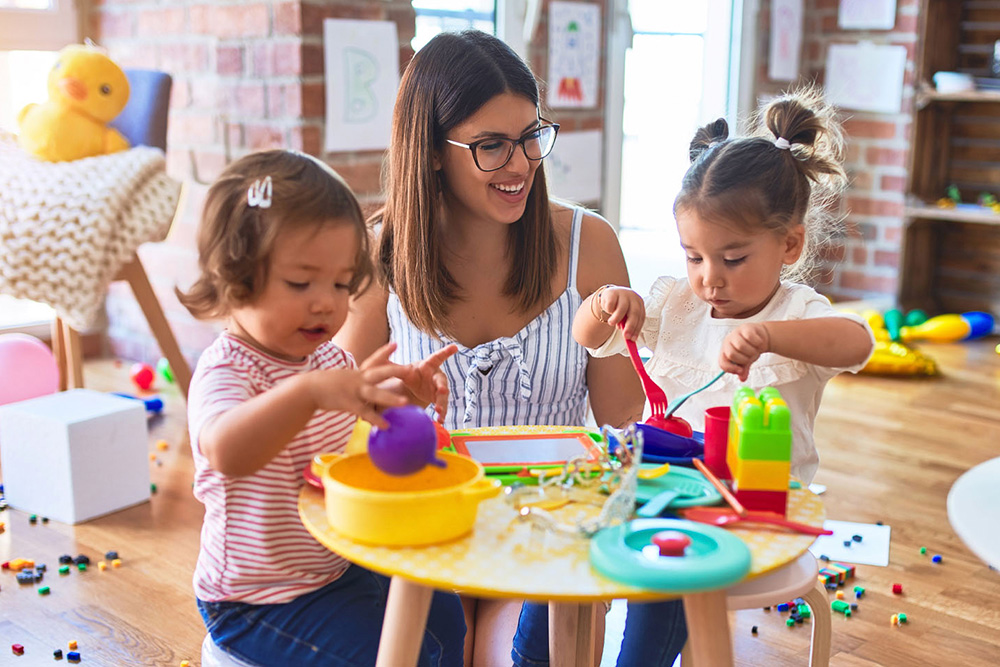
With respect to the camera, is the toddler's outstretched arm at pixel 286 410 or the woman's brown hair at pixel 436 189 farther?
the woman's brown hair at pixel 436 189

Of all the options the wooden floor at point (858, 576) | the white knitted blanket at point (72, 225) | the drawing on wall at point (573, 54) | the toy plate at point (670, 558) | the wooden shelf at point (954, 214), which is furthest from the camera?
the wooden shelf at point (954, 214)

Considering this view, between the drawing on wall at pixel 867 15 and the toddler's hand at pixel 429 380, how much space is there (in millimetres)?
3413

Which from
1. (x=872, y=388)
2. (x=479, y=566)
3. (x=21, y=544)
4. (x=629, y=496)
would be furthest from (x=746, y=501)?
(x=872, y=388)

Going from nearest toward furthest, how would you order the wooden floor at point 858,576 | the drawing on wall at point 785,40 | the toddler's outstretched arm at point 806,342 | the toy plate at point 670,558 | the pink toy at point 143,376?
the toy plate at point 670,558, the toddler's outstretched arm at point 806,342, the wooden floor at point 858,576, the pink toy at point 143,376, the drawing on wall at point 785,40

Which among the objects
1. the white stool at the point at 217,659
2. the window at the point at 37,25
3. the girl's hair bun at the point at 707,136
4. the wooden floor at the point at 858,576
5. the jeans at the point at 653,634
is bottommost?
the wooden floor at the point at 858,576

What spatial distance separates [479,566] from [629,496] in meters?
0.17

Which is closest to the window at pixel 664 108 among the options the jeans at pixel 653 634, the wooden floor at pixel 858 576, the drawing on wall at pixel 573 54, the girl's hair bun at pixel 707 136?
the drawing on wall at pixel 573 54

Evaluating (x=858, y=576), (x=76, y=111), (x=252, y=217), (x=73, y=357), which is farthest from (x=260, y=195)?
(x=73, y=357)

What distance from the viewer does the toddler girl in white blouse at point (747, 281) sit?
132 cm

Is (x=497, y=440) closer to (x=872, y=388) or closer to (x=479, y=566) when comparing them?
(x=479, y=566)

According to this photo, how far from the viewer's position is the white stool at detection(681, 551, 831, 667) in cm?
107

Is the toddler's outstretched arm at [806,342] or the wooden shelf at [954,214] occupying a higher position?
the toddler's outstretched arm at [806,342]

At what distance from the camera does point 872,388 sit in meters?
3.17

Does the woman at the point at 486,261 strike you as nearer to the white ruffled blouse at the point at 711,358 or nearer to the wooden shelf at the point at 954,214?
the white ruffled blouse at the point at 711,358
